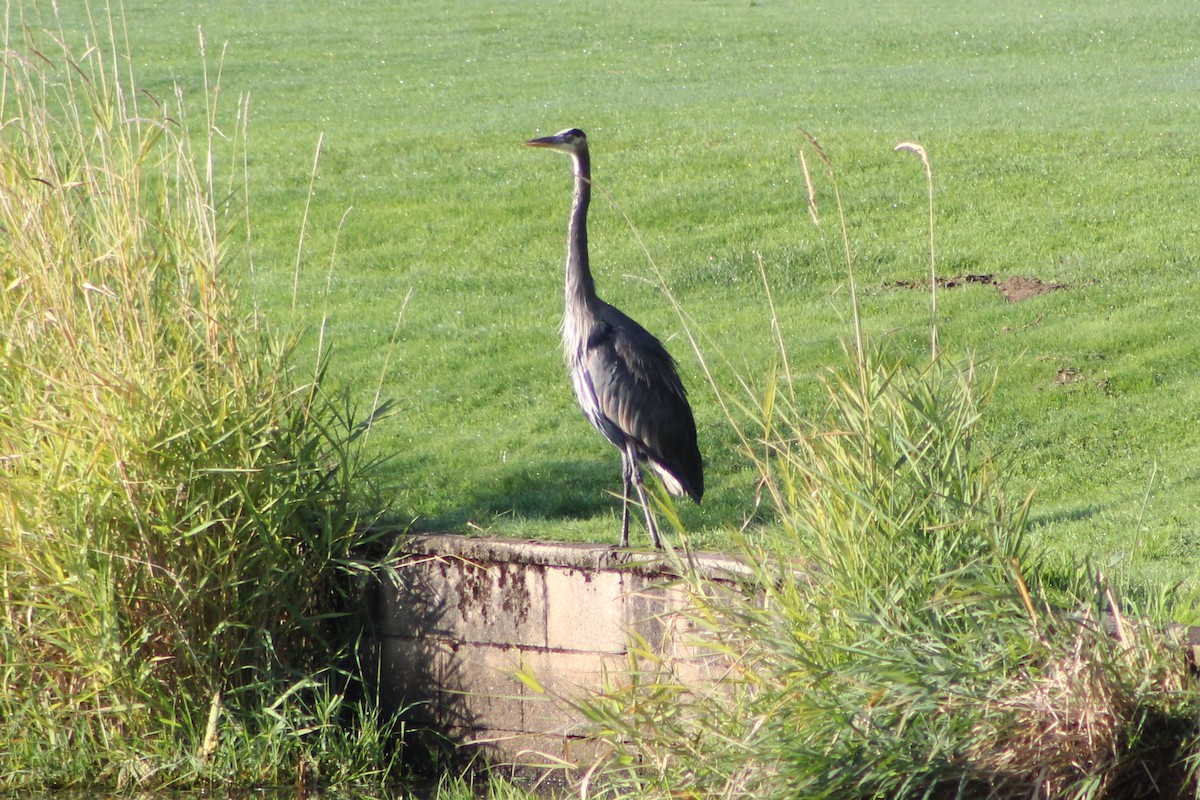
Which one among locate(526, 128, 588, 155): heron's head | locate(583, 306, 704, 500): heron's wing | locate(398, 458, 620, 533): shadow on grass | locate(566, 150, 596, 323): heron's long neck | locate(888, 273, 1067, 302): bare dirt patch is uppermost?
locate(526, 128, 588, 155): heron's head

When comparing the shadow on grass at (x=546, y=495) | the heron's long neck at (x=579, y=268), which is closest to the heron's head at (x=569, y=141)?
the heron's long neck at (x=579, y=268)

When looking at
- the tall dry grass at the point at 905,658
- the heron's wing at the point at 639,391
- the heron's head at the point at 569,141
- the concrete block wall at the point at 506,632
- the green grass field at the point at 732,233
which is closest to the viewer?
the tall dry grass at the point at 905,658

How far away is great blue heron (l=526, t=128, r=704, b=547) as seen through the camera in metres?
6.29

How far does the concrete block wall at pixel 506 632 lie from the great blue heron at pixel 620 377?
823 mm

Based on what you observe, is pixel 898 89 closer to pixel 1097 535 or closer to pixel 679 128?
pixel 679 128

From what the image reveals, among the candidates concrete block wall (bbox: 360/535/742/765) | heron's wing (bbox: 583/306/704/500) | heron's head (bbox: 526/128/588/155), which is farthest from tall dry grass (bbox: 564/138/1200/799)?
heron's head (bbox: 526/128/588/155)

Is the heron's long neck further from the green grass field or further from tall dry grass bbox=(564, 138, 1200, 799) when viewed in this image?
tall dry grass bbox=(564, 138, 1200, 799)

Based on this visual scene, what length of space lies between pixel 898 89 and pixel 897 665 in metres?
15.4

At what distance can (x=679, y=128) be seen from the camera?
623 inches

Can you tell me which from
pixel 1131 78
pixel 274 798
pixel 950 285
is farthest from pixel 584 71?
pixel 274 798

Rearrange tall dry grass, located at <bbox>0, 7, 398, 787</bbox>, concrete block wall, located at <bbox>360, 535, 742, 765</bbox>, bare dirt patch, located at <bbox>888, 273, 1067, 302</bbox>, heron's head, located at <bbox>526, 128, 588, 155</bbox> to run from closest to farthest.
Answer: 1. tall dry grass, located at <bbox>0, 7, 398, 787</bbox>
2. concrete block wall, located at <bbox>360, 535, 742, 765</bbox>
3. heron's head, located at <bbox>526, 128, 588, 155</bbox>
4. bare dirt patch, located at <bbox>888, 273, 1067, 302</bbox>

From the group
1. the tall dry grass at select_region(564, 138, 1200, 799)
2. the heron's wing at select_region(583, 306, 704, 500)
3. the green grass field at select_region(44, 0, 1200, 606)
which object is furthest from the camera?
the green grass field at select_region(44, 0, 1200, 606)

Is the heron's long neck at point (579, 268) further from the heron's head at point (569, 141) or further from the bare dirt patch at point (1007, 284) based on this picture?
the bare dirt patch at point (1007, 284)

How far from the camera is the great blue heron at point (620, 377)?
6.29m
